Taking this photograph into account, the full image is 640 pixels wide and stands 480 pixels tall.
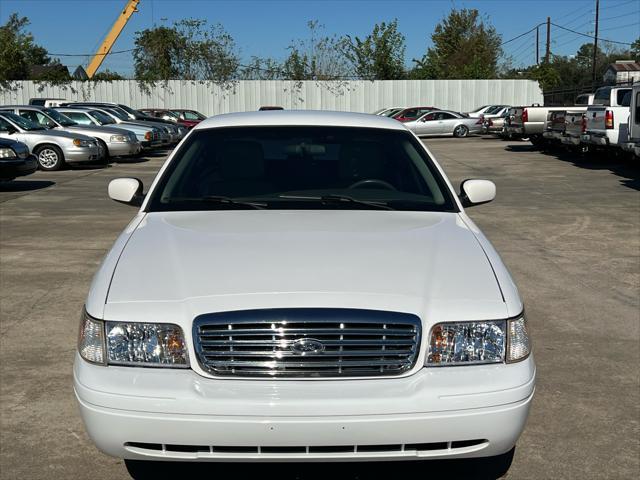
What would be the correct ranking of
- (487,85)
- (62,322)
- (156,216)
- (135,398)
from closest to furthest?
(135,398) → (156,216) → (62,322) → (487,85)

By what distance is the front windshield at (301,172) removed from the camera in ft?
14.6

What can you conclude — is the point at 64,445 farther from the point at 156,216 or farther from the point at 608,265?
the point at 608,265

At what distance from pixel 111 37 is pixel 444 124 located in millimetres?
31519

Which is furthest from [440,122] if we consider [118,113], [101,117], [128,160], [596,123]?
[596,123]

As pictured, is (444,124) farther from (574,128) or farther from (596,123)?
(596,123)

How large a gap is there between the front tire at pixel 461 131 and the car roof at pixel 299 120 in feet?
107

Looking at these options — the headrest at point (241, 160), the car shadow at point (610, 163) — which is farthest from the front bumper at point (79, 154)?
the headrest at point (241, 160)

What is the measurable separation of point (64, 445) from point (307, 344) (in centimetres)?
174

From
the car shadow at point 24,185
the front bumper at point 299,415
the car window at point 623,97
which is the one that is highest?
the car window at point 623,97

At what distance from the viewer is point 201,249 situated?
359 cm

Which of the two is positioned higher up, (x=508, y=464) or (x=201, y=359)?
(x=201, y=359)

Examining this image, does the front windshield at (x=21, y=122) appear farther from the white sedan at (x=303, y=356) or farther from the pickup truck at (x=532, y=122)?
the white sedan at (x=303, y=356)

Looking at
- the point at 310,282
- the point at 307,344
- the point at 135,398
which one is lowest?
the point at 135,398

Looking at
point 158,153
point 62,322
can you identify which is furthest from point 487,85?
point 62,322
